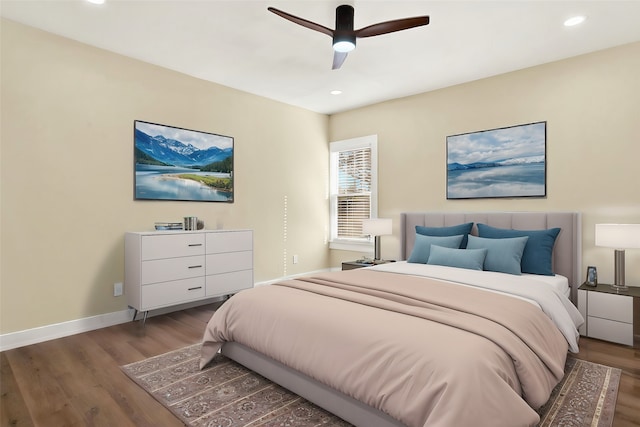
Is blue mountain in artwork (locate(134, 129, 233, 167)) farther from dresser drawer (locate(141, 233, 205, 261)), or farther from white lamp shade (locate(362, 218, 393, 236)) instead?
white lamp shade (locate(362, 218, 393, 236))

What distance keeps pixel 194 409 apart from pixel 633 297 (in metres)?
A: 3.38

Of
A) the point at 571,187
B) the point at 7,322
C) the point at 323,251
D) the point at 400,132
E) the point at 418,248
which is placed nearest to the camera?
the point at 7,322

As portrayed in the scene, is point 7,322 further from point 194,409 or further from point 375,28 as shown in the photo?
point 375,28

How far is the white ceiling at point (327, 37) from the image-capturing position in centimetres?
266

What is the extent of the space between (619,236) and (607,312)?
647 mm

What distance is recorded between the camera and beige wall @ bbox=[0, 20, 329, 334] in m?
2.94

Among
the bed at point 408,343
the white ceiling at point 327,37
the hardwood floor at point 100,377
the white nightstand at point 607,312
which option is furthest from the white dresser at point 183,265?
the white nightstand at point 607,312

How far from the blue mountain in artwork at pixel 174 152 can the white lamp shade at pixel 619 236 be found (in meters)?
3.91

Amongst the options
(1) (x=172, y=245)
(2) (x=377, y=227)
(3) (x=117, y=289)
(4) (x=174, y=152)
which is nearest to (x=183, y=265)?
(1) (x=172, y=245)

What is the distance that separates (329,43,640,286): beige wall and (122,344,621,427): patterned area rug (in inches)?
60.7

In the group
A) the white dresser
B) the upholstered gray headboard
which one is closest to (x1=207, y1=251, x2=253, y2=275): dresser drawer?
the white dresser

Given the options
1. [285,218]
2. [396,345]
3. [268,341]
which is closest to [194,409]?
[268,341]

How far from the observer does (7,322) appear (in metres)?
2.91

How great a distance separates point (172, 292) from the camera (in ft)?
11.5
